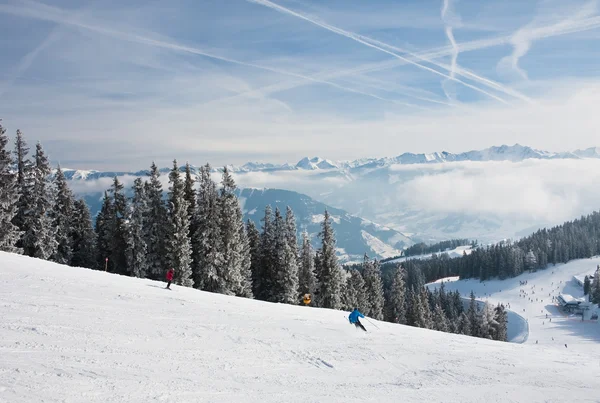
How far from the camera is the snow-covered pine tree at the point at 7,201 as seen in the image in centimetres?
3662

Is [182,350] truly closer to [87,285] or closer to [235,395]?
[235,395]

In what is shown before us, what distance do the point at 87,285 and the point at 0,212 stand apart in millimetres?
18853

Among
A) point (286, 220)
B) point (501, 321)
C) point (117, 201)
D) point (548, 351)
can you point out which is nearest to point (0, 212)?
point (117, 201)

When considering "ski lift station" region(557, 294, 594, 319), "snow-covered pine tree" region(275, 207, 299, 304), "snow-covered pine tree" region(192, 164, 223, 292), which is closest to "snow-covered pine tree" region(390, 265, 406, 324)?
"snow-covered pine tree" region(275, 207, 299, 304)

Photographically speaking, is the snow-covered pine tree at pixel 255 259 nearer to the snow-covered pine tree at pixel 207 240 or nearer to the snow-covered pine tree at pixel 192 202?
the snow-covered pine tree at pixel 192 202

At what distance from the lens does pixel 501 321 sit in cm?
10800

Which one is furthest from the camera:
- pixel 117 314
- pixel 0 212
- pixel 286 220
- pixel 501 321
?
pixel 501 321

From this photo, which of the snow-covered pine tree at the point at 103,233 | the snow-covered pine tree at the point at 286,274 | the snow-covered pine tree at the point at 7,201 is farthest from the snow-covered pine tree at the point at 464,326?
the snow-covered pine tree at the point at 7,201

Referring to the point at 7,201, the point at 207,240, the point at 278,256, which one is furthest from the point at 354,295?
the point at 7,201

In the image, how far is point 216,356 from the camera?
1669 centimetres

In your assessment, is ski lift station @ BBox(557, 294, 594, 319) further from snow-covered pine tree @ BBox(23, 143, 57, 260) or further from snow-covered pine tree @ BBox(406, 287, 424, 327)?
snow-covered pine tree @ BBox(23, 143, 57, 260)

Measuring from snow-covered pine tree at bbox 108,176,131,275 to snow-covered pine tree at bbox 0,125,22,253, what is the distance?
33.1 ft

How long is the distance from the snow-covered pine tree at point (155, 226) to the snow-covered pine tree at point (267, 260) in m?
14.0

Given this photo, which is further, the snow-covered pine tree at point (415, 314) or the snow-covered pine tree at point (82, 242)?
the snow-covered pine tree at point (415, 314)
